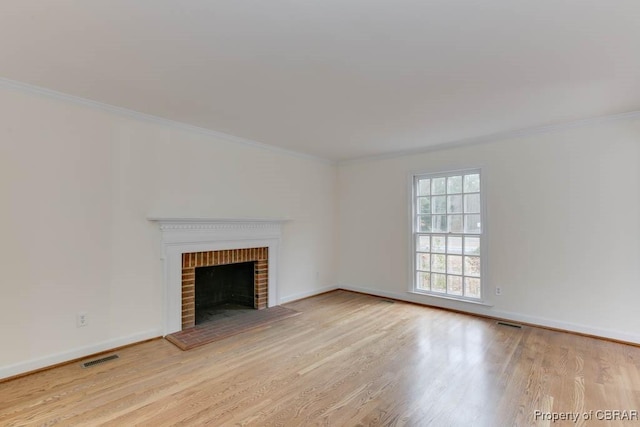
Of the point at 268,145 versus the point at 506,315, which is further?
the point at 268,145

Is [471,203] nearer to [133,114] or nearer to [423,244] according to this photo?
[423,244]

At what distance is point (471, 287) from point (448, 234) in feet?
2.64

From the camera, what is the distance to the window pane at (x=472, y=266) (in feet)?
14.1

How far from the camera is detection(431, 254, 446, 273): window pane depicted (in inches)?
181

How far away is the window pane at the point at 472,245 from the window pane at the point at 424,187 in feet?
3.02

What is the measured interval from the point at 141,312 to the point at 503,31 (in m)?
4.00

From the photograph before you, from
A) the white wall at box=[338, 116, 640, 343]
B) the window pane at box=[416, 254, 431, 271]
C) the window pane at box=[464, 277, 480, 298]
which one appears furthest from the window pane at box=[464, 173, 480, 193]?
the window pane at box=[464, 277, 480, 298]

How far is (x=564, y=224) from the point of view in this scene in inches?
142

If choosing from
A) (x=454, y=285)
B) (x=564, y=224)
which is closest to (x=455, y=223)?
(x=454, y=285)

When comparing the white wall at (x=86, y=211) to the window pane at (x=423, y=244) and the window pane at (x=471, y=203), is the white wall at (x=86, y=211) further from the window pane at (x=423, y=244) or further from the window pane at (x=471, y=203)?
the window pane at (x=471, y=203)

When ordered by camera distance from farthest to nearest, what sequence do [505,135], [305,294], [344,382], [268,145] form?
1. [305,294]
2. [268,145]
3. [505,135]
4. [344,382]

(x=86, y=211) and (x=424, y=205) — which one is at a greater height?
(x=424, y=205)

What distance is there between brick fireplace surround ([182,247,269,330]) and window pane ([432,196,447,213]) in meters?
2.66

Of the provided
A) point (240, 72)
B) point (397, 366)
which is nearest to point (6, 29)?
point (240, 72)
